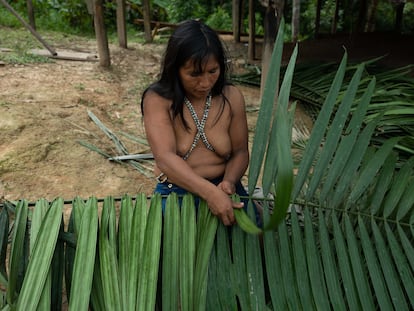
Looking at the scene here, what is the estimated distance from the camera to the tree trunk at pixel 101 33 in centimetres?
393

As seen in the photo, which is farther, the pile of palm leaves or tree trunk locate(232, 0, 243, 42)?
tree trunk locate(232, 0, 243, 42)

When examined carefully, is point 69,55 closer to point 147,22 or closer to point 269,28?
point 147,22

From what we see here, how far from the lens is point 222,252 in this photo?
2.83ft

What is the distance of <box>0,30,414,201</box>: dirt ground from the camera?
2.15m

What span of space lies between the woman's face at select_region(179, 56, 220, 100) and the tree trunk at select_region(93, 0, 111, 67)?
3.24 m

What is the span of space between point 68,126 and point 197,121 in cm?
176

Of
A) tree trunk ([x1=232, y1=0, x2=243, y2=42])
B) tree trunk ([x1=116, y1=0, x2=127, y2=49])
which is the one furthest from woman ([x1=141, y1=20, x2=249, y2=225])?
Answer: tree trunk ([x1=232, y1=0, x2=243, y2=42])

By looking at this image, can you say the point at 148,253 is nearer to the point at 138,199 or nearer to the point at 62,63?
the point at 138,199

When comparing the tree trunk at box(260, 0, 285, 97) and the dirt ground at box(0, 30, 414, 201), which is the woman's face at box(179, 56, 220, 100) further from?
the tree trunk at box(260, 0, 285, 97)

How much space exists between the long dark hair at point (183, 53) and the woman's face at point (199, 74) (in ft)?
0.04

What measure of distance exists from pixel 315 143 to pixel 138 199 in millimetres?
408

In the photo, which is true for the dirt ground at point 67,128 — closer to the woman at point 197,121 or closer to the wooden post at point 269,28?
the wooden post at point 269,28

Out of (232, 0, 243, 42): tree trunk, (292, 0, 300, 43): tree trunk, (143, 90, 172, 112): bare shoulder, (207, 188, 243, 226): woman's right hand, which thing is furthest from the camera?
(292, 0, 300, 43): tree trunk

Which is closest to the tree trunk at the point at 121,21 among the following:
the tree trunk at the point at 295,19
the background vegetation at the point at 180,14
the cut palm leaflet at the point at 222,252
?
the background vegetation at the point at 180,14
